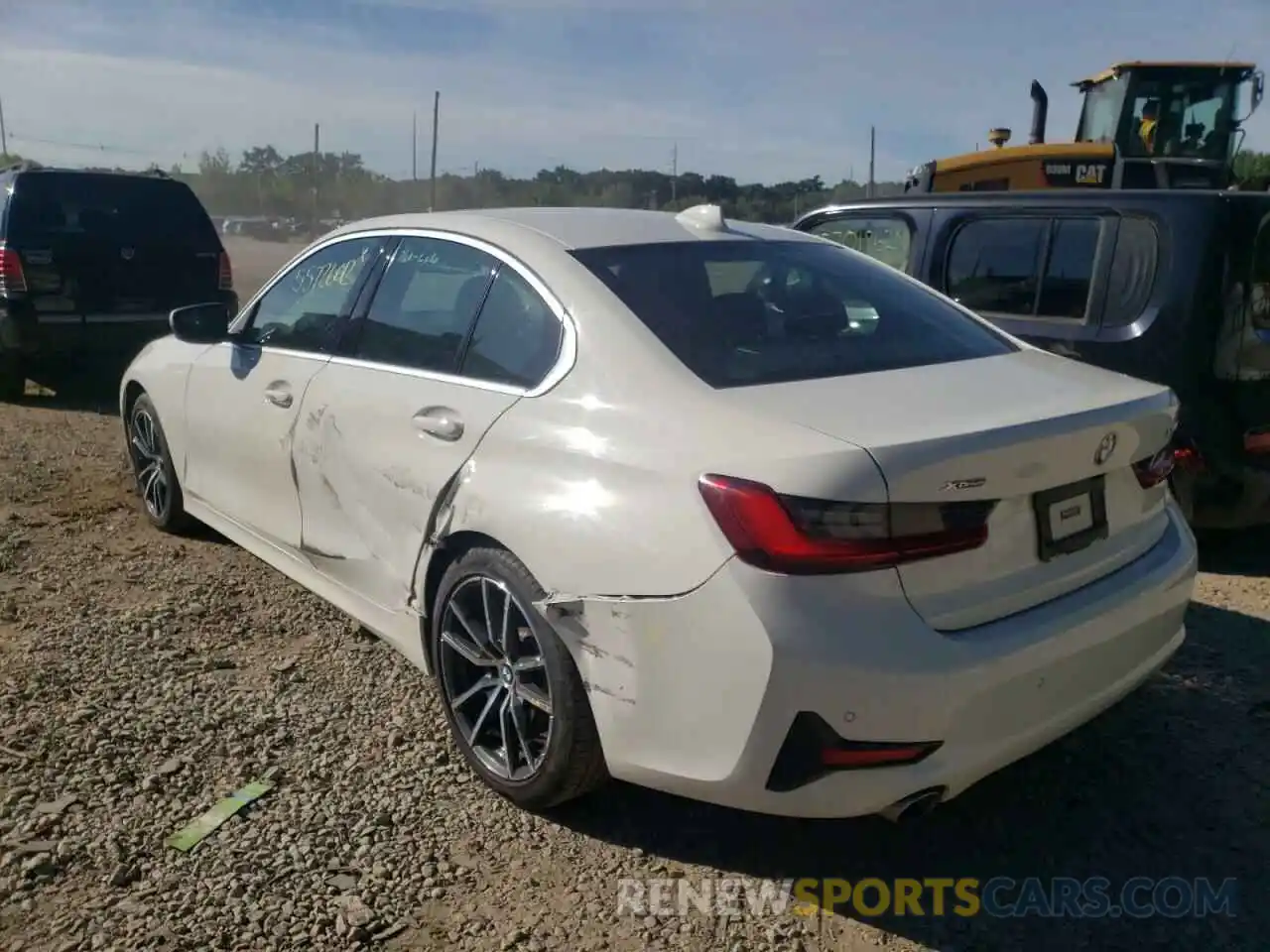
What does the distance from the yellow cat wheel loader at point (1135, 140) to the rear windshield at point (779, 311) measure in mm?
7386

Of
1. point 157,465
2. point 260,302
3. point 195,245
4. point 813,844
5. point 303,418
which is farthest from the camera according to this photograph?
point 195,245

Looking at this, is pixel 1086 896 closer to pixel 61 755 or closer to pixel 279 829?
pixel 279 829

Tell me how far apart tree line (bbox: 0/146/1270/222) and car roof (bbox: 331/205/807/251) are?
533 inches

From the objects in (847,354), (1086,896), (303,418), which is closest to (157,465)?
(303,418)

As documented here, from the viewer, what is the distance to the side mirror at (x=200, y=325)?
4293 mm

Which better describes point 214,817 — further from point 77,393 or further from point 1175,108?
point 1175,108

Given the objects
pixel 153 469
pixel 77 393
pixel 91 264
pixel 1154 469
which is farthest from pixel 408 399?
pixel 77 393

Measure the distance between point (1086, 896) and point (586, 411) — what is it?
1.66 meters

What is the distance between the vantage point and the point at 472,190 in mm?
32812

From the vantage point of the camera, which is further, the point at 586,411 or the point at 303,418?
the point at 303,418

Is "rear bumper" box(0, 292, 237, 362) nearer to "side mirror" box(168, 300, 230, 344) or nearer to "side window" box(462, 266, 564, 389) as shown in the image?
"side mirror" box(168, 300, 230, 344)

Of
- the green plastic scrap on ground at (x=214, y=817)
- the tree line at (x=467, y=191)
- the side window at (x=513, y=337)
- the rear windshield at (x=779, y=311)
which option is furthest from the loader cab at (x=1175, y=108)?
the green plastic scrap on ground at (x=214, y=817)

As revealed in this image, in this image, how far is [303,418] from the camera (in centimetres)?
369

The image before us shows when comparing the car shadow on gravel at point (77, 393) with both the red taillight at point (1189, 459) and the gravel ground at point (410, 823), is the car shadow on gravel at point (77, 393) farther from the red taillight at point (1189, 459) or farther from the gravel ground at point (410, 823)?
the red taillight at point (1189, 459)
